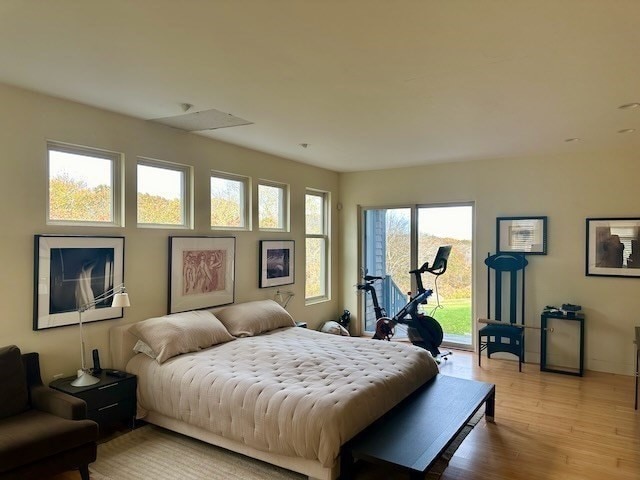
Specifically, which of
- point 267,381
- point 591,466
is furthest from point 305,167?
point 591,466

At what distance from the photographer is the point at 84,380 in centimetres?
331

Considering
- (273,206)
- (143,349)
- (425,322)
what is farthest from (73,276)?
(425,322)

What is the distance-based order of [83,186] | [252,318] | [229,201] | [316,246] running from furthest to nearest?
[316,246] < [229,201] < [252,318] < [83,186]

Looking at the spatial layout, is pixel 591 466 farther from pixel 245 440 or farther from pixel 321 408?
pixel 245 440

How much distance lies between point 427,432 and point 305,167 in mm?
4364

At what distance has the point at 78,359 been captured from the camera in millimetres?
3596

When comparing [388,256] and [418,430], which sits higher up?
[388,256]

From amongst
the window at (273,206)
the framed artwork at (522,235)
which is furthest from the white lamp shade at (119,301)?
the framed artwork at (522,235)

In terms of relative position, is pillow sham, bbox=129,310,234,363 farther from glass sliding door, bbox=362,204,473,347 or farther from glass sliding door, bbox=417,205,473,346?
glass sliding door, bbox=417,205,473,346

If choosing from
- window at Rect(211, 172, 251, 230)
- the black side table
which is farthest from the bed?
the black side table

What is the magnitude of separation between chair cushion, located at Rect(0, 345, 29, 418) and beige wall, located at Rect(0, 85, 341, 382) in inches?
10.7

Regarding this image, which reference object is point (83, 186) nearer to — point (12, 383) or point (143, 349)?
point (143, 349)

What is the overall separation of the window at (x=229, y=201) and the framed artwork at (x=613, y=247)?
422cm

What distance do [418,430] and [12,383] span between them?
2727 millimetres
